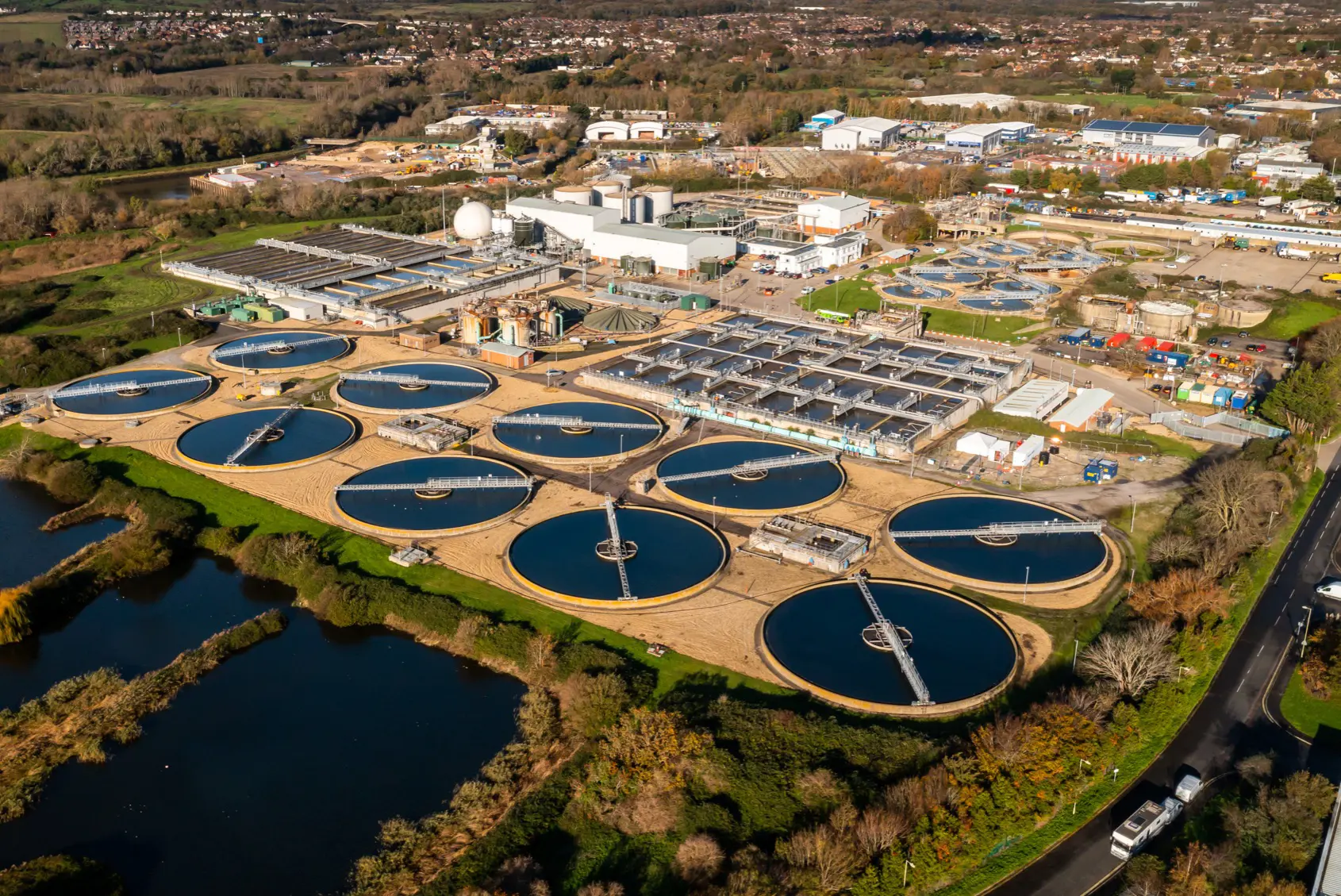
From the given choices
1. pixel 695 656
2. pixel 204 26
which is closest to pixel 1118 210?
pixel 695 656

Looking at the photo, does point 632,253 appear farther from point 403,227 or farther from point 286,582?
point 286,582

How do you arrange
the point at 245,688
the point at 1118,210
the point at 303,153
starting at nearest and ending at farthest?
1. the point at 245,688
2. the point at 1118,210
3. the point at 303,153

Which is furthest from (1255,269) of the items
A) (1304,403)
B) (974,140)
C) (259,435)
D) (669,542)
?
(259,435)

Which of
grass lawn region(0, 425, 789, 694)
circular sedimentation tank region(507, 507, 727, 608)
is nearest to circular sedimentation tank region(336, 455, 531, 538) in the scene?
grass lawn region(0, 425, 789, 694)

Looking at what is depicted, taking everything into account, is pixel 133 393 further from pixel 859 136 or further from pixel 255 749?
pixel 859 136

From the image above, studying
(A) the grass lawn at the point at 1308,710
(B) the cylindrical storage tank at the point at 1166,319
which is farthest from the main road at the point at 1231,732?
(B) the cylindrical storage tank at the point at 1166,319

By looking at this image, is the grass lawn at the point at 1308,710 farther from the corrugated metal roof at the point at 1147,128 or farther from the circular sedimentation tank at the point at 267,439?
the corrugated metal roof at the point at 1147,128

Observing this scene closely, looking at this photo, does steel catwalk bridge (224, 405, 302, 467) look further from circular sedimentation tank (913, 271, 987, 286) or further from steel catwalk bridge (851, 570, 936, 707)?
circular sedimentation tank (913, 271, 987, 286)
